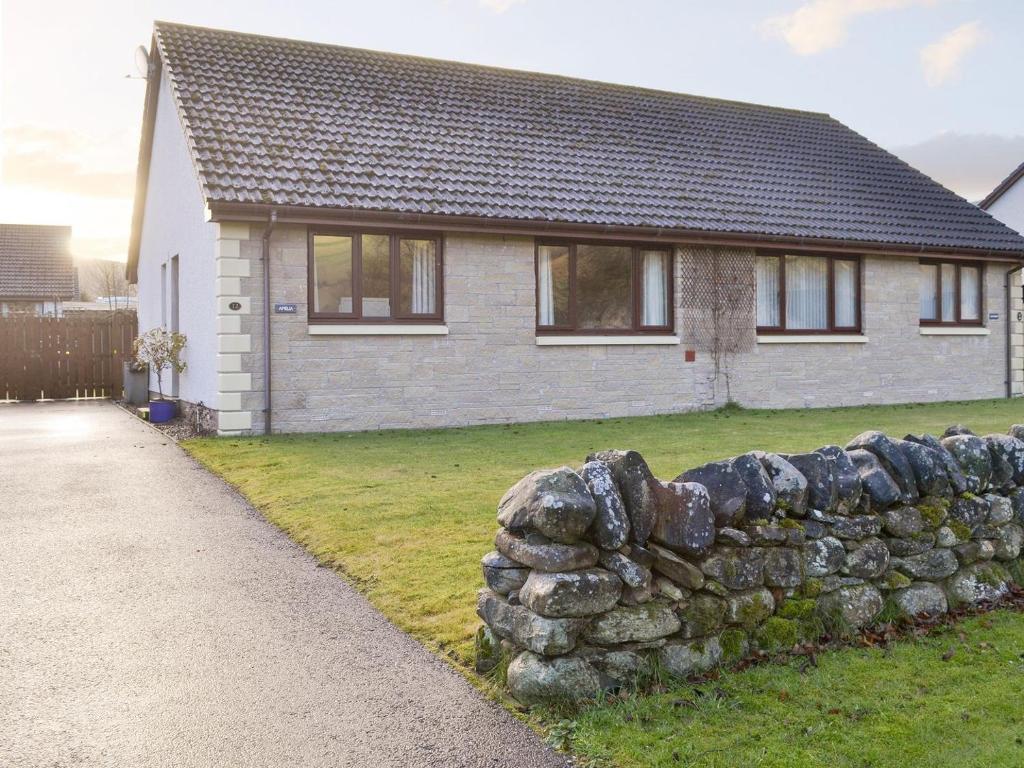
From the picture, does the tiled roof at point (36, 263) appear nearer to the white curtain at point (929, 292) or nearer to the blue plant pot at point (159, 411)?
the blue plant pot at point (159, 411)

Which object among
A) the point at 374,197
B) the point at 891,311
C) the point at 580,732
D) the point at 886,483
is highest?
the point at 374,197

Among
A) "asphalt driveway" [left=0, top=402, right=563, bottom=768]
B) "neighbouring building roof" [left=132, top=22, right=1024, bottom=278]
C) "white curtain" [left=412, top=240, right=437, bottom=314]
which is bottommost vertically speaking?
"asphalt driveway" [left=0, top=402, right=563, bottom=768]

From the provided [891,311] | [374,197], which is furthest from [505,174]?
[891,311]

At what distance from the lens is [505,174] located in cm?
1681

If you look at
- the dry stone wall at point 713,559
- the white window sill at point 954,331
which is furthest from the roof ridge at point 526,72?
the dry stone wall at point 713,559

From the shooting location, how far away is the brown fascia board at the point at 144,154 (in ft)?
61.9

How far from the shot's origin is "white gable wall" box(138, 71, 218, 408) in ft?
49.7

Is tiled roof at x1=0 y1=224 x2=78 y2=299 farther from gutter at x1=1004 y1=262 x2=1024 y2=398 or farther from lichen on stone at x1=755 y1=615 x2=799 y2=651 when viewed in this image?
Answer: lichen on stone at x1=755 y1=615 x2=799 y2=651

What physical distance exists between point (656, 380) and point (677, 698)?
13.3m

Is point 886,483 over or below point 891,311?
below

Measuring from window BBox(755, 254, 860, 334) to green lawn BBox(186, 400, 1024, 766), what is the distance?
387 cm

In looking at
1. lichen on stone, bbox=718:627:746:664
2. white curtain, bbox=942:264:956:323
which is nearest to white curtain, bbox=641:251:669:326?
white curtain, bbox=942:264:956:323

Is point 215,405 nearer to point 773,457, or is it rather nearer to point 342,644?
point 342,644

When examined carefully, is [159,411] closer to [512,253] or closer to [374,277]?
[374,277]
